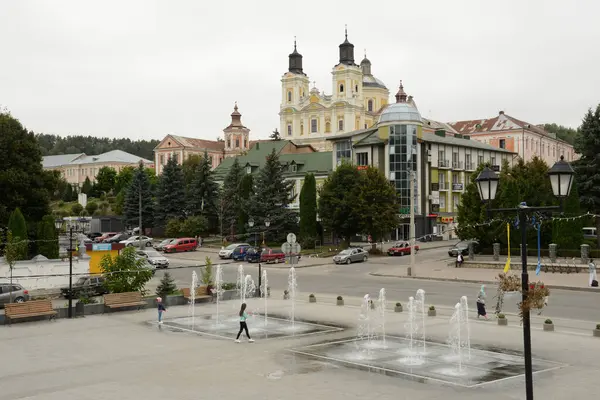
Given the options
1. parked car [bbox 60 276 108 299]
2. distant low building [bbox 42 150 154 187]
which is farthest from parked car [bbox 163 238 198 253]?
distant low building [bbox 42 150 154 187]

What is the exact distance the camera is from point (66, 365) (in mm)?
17375

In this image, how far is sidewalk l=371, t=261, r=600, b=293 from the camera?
35.7 meters

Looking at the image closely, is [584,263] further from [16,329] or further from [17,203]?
[17,203]

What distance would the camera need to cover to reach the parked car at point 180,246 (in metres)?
64.7

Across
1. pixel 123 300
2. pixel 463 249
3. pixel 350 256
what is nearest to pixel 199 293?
pixel 123 300

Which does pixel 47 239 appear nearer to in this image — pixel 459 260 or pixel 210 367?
pixel 459 260

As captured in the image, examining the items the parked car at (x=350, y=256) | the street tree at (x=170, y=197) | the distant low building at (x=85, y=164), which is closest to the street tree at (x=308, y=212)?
the parked car at (x=350, y=256)

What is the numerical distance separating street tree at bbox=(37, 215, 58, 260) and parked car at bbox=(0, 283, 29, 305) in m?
21.2

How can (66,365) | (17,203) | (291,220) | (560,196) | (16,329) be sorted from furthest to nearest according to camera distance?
1. (291,220)
2. (17,203)
3. (16,329)
4. (66,365)
5. (560,196)

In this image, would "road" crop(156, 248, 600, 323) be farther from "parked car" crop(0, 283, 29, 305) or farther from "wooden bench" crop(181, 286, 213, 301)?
"parked car" crop(0, 283, 29, 305)

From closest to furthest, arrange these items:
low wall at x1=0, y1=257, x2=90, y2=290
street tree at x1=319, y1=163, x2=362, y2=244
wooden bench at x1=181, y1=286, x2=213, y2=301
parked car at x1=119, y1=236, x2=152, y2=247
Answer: wooden bench at x1=181, y1=286, x2=213, y2=301, low wall at x1=0, y1=257, x2=90, y2=290, street tree at x1=319, y1=163, x2=362, y2=244, parked car at x1=119, y1=236, x2=152, y2=247

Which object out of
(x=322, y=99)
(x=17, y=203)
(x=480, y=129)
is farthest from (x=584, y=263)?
(x=322, y=99)

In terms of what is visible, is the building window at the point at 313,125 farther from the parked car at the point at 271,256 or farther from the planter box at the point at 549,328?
the planter box at the point at 549,328

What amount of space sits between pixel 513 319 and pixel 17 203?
1812 inches
